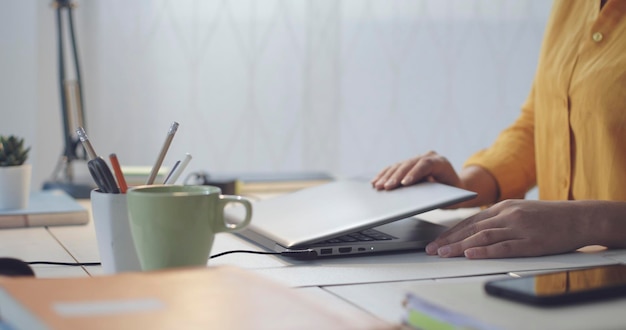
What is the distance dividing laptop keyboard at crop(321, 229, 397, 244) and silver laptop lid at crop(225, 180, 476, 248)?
2 cm

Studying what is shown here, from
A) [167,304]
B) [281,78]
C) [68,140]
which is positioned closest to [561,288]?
[167,304]

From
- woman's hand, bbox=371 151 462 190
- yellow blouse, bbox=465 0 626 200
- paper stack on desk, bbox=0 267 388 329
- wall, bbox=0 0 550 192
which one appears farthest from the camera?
wall, bbox=0 0 550 192

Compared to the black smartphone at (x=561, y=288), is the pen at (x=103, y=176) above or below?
above

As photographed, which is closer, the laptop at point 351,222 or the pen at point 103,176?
the pen at point 103,176

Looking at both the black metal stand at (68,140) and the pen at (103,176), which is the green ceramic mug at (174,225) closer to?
the pen at (103,176)

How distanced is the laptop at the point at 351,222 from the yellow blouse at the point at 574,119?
360 mm

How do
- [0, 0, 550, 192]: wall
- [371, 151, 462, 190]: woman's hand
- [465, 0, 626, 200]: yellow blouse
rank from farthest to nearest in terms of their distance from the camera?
[0, 0, 550, 192]: wall
[465, 0, 626, 200]: yellow blouse
[371, 151, 462, 190]: woman's hand

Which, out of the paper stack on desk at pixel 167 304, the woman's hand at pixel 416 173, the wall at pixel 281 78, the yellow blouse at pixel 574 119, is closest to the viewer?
the paper stack on desk at pixel 167 304

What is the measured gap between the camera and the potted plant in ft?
4.51

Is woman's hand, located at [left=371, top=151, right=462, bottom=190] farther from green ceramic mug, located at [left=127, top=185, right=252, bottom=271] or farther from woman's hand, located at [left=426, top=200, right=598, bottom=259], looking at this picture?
green ceramic mug, located at [left=127, top=185, right=252, bottom=271]

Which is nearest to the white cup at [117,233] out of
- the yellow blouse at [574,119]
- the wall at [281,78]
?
the yellow blouse at [574,119]

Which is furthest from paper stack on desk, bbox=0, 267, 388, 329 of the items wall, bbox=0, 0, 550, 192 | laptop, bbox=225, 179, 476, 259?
wall, bbox=0, 0, 550, 192

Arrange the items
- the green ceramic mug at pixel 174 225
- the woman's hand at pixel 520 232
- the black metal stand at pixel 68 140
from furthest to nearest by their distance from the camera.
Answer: the black metal stand at pixel 68 140 → the woman's hand at pixel 520 232 → the green ceramic mug at pixel 174 225

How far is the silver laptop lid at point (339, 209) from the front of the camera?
1.03 m
